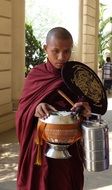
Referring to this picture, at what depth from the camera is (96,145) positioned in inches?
106

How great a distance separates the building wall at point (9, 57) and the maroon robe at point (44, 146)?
567 centimetres

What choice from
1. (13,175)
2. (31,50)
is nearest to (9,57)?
(13,175)

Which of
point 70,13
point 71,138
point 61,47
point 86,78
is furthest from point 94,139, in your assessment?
point 70,13

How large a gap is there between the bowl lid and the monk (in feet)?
0.19

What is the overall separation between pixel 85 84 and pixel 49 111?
0.87 feet

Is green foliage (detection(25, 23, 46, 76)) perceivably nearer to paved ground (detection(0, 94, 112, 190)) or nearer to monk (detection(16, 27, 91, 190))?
paved ground (detection(0, 94, 112, 190))

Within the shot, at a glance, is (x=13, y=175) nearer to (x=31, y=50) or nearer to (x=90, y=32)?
(x=31, y=50)

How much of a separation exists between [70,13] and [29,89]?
40.6 feet

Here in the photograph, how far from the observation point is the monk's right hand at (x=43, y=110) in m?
2.71

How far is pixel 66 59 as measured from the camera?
2.86 meters

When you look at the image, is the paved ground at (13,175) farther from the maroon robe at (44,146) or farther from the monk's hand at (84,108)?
the monk's hand at (84,108)

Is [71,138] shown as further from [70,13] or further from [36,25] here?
[36,25]

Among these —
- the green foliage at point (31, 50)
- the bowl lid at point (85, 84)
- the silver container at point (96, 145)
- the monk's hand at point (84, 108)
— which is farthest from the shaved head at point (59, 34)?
the green foliage at point (31, 50)

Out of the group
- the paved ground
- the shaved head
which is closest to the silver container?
the shaved head
